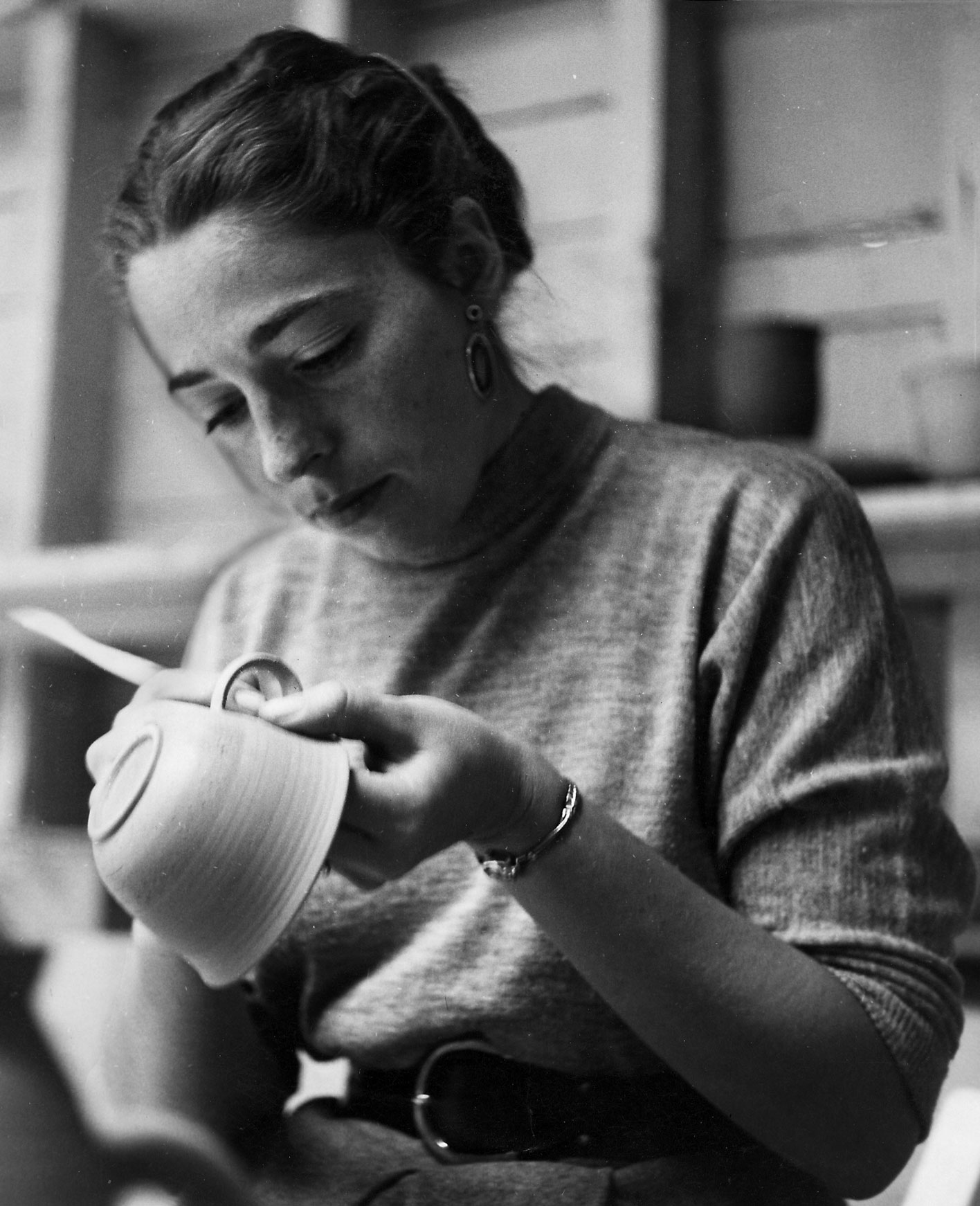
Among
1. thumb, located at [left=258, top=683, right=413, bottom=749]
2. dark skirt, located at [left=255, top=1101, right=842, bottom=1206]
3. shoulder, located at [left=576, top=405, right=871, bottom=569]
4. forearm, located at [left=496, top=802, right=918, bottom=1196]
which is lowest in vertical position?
dark skirt, located at [left=255, top=1101, right=842, bottom=1206]

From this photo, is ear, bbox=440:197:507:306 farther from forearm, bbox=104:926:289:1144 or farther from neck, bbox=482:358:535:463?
forearm, bbox=104:926:289:1144

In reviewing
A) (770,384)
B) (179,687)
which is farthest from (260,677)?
(770,384)

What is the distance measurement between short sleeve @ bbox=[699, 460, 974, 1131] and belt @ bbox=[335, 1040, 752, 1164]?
0.09 metres

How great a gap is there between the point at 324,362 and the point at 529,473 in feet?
0.35

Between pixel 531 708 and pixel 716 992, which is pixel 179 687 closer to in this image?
pixel 531 708

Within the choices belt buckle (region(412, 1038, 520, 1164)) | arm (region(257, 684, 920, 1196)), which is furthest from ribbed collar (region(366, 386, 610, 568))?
belt buckle (region(412, 1038, 520, 1164))

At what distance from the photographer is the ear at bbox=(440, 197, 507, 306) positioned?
1.71 ft

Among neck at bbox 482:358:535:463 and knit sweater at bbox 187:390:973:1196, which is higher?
neck at bbox 482:358:535:463

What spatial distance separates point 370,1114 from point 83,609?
11.0 inches

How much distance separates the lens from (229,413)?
0.53m

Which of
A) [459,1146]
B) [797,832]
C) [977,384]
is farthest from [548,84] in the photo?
[459,1146]

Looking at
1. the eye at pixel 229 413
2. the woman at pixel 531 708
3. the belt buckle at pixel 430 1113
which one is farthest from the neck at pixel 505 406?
the belt buckle at pixel 430 1113

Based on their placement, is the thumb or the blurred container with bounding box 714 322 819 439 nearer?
the thumb

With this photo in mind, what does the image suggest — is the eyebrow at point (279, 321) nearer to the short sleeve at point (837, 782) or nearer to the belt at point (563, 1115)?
the short sleeve at point (837, 782)
